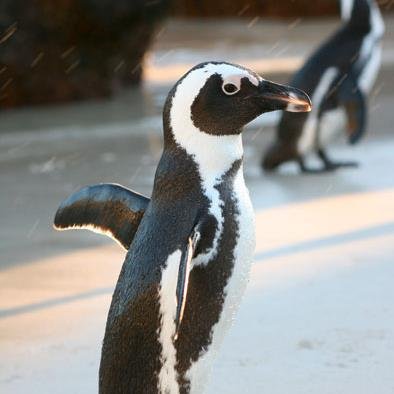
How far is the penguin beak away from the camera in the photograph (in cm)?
241

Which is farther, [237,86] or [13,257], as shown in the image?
[13,257]

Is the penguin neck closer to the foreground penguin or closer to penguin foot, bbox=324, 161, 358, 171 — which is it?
the foreground penguin

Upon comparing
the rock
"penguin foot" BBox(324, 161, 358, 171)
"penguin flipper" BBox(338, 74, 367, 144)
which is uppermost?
"penguin flipper" BBox(338, 74, 367, 144)

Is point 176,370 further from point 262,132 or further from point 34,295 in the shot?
point 262,132

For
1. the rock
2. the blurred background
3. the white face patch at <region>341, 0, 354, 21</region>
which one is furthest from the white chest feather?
the rock

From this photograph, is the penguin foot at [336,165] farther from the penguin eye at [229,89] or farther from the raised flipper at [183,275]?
the raised flipper at [183,275]

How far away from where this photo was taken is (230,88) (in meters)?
2.37

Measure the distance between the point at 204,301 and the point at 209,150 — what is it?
0.29 metres

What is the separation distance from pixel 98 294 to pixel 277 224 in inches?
48.9

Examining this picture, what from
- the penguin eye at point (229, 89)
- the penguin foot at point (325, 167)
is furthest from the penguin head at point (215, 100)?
the penguin foot at point (325, 167)

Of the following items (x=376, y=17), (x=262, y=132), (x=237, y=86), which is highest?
(x=237, y=86)

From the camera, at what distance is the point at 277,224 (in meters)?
4.99

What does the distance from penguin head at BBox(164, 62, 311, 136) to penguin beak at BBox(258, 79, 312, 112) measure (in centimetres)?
1

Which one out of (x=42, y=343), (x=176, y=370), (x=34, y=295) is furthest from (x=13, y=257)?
(x=176, y=370)
